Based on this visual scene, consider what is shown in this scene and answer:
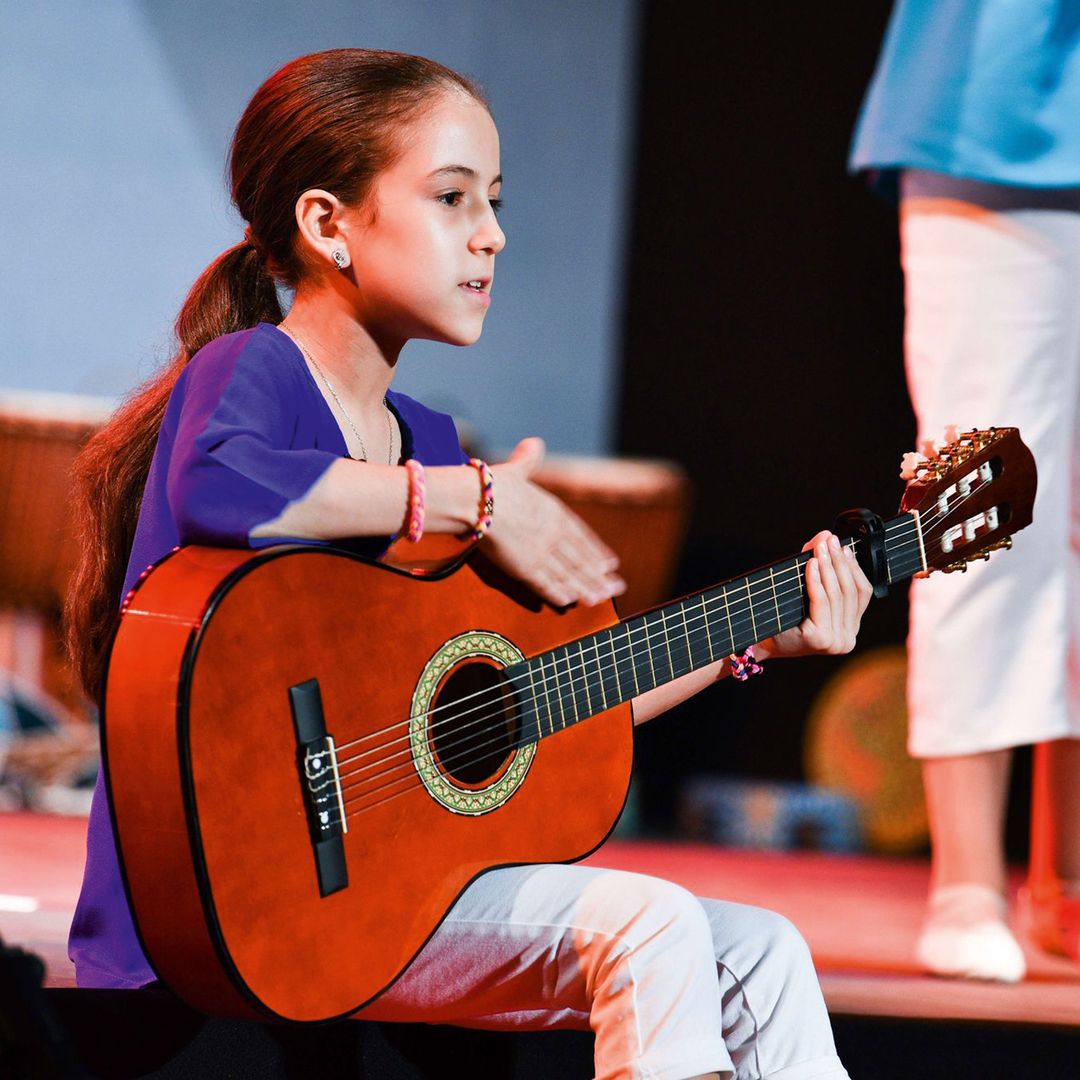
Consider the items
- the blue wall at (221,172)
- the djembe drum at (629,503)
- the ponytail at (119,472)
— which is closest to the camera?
the ponytail at (119,472)

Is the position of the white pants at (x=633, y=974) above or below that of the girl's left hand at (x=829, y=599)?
below

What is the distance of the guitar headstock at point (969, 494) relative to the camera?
4.86ft

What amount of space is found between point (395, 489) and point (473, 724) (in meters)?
0.21

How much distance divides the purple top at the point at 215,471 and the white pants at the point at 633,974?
246 millimetres

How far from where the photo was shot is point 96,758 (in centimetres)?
308

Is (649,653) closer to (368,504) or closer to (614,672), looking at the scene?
(614,672)

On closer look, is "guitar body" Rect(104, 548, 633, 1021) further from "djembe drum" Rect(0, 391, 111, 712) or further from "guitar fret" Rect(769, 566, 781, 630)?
"djembe drum" Rect(0, 391, 111, 712)

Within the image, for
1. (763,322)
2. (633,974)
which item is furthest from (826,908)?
(763,322)

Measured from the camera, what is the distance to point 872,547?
141 centimetres

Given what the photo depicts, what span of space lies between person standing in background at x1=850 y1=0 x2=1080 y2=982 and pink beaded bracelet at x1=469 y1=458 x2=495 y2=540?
71 centimetres

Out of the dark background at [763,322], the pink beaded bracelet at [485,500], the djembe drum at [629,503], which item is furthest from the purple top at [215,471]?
the dark background at [763,322]

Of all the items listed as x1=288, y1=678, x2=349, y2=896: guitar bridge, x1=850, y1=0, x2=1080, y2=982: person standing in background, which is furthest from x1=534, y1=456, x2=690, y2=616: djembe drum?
x1=288, y1=678, x2=349, y2=896: guitar bridge

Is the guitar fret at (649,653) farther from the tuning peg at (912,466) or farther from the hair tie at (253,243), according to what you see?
the hair tie at (253,243)

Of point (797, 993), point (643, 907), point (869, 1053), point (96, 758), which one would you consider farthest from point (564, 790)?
point (96, 758)
